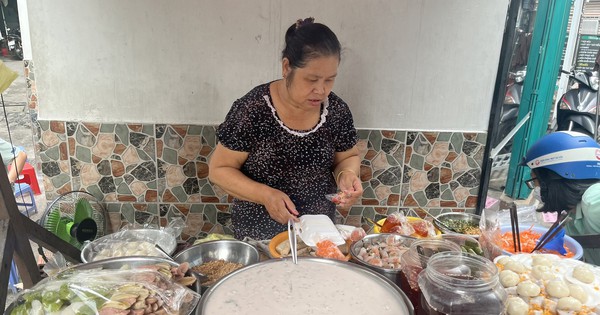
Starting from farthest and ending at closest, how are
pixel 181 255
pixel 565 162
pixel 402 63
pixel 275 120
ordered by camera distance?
pixel 402 63
pixel 565 162
pixel 275 120
pixel 181 255

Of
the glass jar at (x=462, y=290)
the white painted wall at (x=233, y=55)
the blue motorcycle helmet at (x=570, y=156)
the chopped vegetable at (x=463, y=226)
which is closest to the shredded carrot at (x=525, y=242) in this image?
the chopped vegetable at (x=463, y=226)

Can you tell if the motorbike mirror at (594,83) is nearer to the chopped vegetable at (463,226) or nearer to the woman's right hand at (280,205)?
the chopped vegetable at (463,226)

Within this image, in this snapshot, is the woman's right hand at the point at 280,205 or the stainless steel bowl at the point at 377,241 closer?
the stainless steel bowl at the point at 377,241

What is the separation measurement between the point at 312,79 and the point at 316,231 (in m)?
0.76

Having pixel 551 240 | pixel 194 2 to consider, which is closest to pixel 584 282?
pixel 551 240

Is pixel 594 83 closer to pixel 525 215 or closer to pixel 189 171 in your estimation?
pixel 525 215

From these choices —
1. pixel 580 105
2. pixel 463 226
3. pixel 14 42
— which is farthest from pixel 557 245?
pixel 14 42

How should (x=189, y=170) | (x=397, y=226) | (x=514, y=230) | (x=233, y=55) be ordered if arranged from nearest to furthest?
(x=514, y=230) → (x=397, y=226) → (x=233, y=55) → (x=189, y=170)

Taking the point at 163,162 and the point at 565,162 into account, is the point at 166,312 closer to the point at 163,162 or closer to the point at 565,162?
Answer: the point at 163,162

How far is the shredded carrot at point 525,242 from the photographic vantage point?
4.94 ft

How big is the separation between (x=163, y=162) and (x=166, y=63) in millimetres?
637

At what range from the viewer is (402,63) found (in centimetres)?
272

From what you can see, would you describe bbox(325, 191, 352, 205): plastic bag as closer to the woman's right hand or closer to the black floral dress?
the woman's right hand

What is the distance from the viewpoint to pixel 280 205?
191cm
